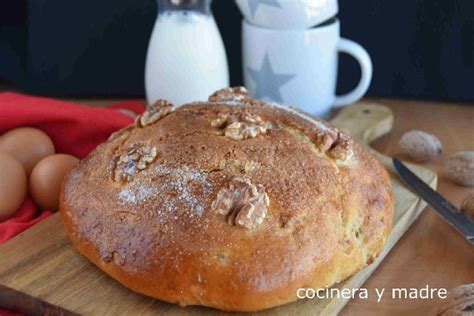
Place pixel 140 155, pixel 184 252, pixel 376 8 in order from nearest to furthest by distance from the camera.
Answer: pixel 184 252, pixel 140 155, pixel 376 8

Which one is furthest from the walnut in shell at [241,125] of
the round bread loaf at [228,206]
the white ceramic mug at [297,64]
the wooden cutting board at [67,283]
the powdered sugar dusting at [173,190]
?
the white ceramic mug at [297,64]

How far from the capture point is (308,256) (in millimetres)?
961

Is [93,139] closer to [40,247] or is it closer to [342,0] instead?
[40,247]

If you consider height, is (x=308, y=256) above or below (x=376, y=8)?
below

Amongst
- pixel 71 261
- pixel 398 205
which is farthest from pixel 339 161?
pixel 71 261

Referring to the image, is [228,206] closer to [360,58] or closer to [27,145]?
[27,145]

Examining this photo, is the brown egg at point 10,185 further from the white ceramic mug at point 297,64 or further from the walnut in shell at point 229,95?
the white ceramic mug at point 297,64

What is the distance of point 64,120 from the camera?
1.46 metres

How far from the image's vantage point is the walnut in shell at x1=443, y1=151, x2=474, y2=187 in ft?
4.55

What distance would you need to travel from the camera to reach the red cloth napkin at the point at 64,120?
141 centimetres

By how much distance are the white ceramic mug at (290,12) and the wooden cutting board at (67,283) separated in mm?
559

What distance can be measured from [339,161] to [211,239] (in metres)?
0.30

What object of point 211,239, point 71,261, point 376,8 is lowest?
point 71,261

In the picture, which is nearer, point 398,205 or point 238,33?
point 398,205
